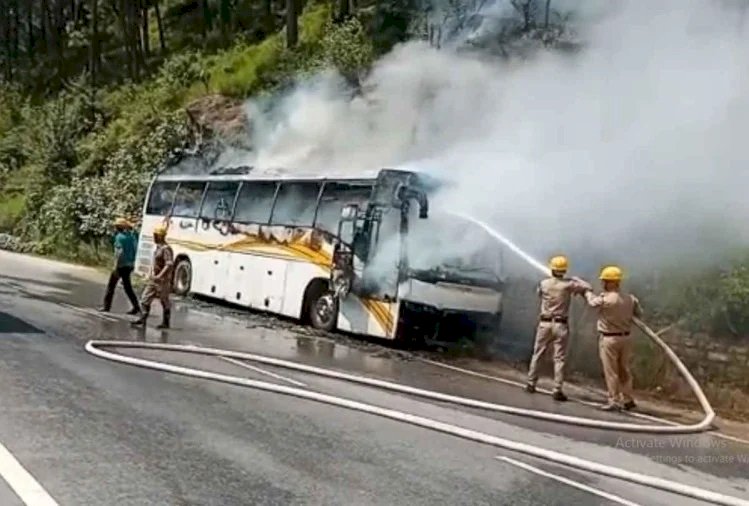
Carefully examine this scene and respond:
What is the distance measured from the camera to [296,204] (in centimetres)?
1864

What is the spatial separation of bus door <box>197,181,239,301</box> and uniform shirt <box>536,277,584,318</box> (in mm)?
9476

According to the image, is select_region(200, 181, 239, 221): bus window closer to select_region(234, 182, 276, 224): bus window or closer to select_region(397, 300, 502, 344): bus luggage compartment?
select_region(234, 182, 276, 224): bus window

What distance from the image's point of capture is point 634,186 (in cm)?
1533

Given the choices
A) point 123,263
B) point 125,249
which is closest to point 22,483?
point 123,263

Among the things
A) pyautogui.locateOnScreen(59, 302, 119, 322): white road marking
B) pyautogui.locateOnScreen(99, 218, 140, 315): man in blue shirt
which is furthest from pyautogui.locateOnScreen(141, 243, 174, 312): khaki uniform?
pyautogui.locateOnScreen(99, 218, 140, 315): man in blue shirt

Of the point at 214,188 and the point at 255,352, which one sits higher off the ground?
the point at 214,188

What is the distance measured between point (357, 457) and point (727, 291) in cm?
747

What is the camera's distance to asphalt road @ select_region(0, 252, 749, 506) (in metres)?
6.54

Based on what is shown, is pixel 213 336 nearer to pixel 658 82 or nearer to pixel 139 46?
pixel 658 82

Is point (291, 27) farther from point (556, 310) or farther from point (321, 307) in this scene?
point (556, 310)

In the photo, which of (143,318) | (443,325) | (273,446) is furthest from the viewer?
(443,325)

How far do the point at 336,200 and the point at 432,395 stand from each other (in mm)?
7165

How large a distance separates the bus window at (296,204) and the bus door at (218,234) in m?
1.80

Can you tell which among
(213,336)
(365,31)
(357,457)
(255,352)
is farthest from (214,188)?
(357,457)
